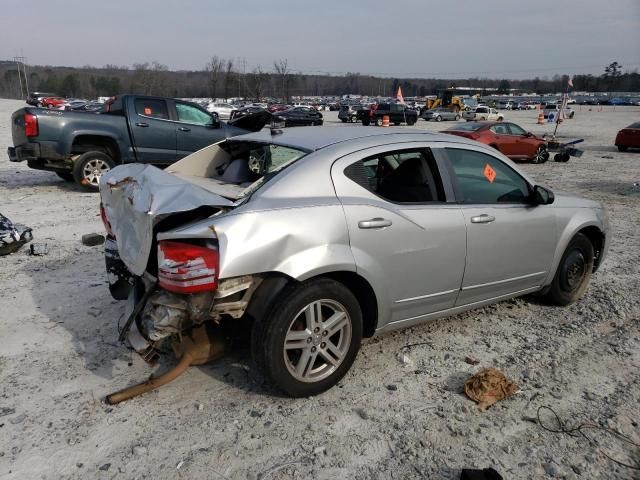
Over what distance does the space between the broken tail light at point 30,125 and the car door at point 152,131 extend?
64.5 inches

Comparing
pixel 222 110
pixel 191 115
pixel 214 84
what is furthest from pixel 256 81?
pixel 191 115

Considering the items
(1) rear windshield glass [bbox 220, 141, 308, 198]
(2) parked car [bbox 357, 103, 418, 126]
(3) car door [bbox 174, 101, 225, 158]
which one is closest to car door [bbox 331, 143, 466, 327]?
(1) rear windshield glass [bbox 220, 141, 308, 198]

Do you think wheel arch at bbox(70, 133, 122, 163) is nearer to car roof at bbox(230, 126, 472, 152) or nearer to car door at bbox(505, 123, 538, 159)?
car roof at bbox(230, 126, 472, 152)

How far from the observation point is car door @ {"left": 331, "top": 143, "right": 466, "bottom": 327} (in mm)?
3145

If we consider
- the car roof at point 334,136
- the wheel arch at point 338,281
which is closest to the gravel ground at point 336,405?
the wheel arch at point 338,281

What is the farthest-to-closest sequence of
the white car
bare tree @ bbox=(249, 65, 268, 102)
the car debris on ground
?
1. bare tree @ bbox=(249, 65, 268, 102)
2. the white car
3. the car debris on ground

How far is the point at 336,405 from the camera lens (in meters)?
3.06

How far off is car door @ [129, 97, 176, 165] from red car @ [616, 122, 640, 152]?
61.2ft

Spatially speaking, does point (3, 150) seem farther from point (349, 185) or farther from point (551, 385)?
point (551, 385)

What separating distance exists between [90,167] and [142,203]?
7140 mm

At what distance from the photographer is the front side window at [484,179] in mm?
3768

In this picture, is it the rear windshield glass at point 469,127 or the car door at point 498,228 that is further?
the rear windshield glass at point 469,127

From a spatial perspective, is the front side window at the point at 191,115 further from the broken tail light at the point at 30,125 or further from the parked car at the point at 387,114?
the parked car at the point at 387,114

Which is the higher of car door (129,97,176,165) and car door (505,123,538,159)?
car door (129,97,176,165)
